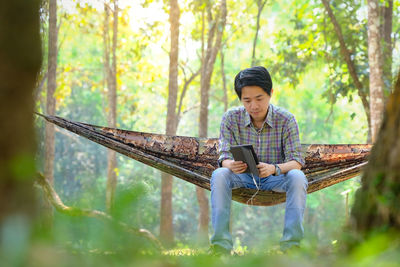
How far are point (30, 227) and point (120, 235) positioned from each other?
0.11 metres

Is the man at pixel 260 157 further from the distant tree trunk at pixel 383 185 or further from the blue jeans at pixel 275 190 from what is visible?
the distant tree trunk at pixel 383 185

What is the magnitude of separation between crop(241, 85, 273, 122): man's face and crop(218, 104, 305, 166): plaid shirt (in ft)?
0.32

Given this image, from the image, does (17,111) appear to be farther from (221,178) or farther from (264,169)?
(264,169)

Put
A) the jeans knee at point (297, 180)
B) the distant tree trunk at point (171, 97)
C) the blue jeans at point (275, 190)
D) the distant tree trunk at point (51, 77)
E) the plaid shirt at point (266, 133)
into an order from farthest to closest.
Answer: the distant tree trunk at point (171, 97), the distant tree trunk at point (51, 77), the plaid shirt at point (266, 133), the jeans knee at point (297, 180), the blue jeans at point (275, 190)

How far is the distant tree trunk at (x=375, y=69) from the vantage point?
4.16 metres

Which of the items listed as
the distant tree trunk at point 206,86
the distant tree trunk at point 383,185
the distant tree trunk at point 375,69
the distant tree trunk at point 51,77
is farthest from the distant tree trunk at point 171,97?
the distant tree trunk at point 383,185

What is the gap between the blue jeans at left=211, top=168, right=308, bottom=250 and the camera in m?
2.01

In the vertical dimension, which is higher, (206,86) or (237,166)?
(206,86)

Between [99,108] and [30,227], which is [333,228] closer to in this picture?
[30,227]

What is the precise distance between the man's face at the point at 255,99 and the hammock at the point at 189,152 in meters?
0.54

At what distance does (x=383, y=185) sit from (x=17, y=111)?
0.63 m

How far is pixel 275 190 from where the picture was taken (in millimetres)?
2430

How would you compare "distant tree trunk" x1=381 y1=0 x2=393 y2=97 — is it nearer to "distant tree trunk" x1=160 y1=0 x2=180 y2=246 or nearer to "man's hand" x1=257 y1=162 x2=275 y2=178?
"distant tree trunk" x1=160 y1=0 x2=180 y2=246

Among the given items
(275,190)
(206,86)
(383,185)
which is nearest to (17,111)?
(383,185)
